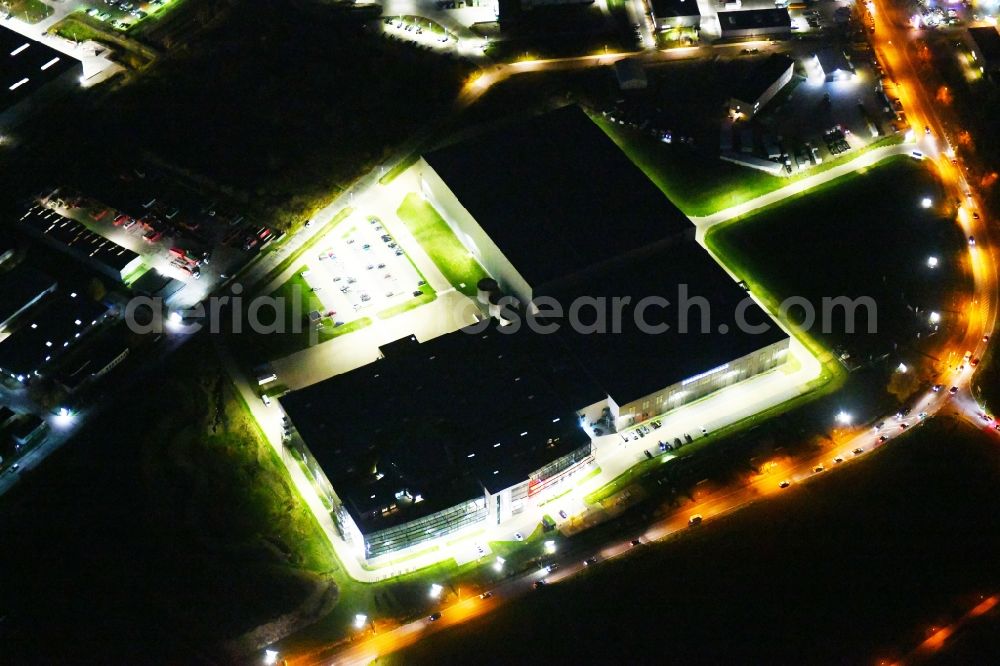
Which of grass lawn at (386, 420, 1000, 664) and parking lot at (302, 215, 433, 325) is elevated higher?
parking lot at (302, 215, 433, 325)

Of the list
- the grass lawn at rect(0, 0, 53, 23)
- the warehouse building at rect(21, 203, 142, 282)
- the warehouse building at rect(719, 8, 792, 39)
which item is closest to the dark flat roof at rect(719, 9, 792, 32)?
the warehouse building at rect(719, 8, 792, 39)

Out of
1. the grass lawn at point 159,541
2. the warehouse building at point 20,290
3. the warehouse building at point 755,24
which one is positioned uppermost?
the warehouse building at point 755,24

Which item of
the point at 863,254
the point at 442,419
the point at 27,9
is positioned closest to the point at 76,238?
the point at 27,9

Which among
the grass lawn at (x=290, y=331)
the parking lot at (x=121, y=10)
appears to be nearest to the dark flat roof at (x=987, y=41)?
the grass lawn at (x=290, y=331)

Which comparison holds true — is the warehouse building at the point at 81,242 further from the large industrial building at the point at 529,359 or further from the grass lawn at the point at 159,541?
the large industrial building at the point at 529,359

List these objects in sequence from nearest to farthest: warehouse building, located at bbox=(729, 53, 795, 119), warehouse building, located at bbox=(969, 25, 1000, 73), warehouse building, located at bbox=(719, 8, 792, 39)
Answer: warehouse building, located at bbox=(729, 53, 795, 119) < warehouse building, located at bbox=(969, 25, 1000, 73) < warehouse building, located at bbox=(719, 8, 792, 39)

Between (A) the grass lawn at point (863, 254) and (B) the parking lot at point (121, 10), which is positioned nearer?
(A) the grass lawn at point (863, 254)

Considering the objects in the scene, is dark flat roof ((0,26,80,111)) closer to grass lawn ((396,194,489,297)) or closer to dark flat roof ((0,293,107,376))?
dark flat roof ((0,293,107,376))

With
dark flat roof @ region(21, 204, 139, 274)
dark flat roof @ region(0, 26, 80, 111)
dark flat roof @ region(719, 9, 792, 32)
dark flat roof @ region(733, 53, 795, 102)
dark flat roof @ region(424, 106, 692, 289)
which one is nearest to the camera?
dark flat roof @ region(424, 106, 692, 289)
